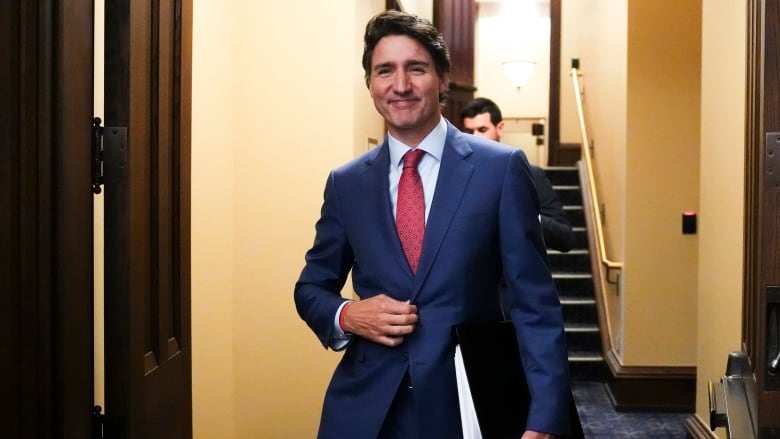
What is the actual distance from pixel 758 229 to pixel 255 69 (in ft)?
7.07

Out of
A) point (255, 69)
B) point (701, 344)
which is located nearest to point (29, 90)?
point (255, 69)

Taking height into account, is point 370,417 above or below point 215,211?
below

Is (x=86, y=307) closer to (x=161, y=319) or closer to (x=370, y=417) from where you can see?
(x=161, y=319)

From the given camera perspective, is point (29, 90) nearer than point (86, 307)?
Yes

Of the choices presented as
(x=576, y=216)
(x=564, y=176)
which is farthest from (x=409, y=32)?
(x=564, y=176)

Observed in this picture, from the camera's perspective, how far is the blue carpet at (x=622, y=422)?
492 cm

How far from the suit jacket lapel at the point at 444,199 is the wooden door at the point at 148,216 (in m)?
0.56

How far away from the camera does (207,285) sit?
317cm

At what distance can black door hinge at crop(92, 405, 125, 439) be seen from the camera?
170 centimetres

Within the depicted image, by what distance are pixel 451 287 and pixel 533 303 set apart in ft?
0.52

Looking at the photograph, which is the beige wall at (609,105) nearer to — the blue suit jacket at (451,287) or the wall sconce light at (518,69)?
the wall sconce light at (518,69)

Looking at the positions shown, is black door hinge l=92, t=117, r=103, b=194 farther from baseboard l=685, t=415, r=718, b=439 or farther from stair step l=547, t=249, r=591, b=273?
stair step l=547, t=249, r=591, b=273

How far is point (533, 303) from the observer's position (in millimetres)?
1661

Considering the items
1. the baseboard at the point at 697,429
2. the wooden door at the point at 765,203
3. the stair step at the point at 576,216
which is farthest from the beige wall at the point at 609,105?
the wooden door at the point at 765,203
